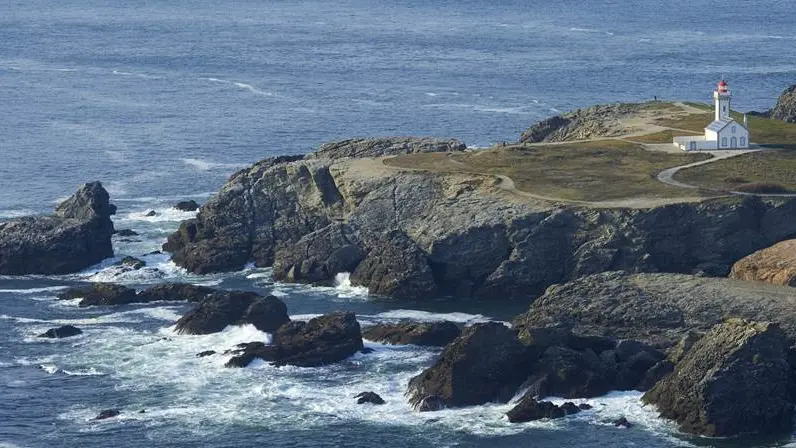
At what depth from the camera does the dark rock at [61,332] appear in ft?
349

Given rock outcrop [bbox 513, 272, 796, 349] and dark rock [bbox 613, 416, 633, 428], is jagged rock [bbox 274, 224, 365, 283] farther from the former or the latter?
dark rock [bbox 613, 416, 633, 428]

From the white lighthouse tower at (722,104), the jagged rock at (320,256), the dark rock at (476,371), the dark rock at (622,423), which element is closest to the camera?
the dark rock at (622,423)

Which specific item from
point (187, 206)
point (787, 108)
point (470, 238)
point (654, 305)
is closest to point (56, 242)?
point (187, 206)

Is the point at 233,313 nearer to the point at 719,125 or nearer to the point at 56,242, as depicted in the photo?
the point at 56,242

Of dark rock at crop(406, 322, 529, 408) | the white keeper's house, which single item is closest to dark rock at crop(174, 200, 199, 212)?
the white keeper's house

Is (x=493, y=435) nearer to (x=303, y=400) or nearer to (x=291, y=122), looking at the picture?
(x=303, y=400)

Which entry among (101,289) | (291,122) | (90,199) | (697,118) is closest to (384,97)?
(291,122)

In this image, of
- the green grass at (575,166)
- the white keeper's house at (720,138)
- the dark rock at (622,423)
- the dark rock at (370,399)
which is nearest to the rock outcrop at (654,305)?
the dark rock at (622,423)

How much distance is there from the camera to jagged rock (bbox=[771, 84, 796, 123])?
15575 centimetres

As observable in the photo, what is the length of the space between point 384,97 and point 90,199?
234 feet

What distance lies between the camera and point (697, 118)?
14700 cm

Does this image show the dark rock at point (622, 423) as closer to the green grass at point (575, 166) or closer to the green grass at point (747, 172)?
the green grass at point (575, 166)

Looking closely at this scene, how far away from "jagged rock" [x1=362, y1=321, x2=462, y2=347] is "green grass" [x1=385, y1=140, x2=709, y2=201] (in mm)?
20497

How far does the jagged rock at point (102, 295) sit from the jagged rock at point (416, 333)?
711 inches
